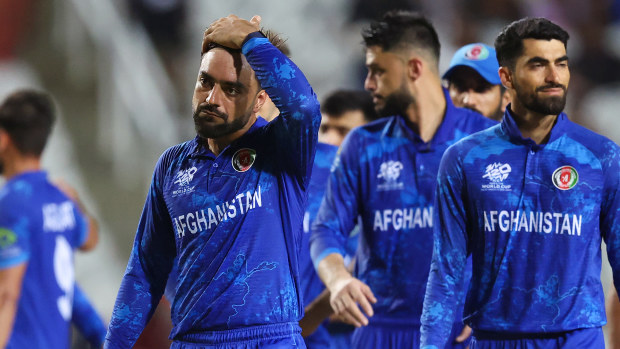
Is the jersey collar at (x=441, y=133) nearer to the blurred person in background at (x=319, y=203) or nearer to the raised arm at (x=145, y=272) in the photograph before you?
the blurred person in background at (x=319, y=203)

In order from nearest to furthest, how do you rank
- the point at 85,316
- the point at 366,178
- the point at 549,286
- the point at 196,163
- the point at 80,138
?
1. the point at 196,163
2. the point at 549,286
3. the point at 366,178
4. the point at 85,316
5. the point at 80,138

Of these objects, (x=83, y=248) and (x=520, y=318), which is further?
(x=83, y=248)

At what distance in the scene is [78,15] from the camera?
9766mm

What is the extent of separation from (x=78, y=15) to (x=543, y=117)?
7474 millimetres

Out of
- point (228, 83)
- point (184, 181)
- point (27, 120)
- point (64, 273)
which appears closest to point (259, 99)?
point (228, 83)

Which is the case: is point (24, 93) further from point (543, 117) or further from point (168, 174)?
point (543, 117)

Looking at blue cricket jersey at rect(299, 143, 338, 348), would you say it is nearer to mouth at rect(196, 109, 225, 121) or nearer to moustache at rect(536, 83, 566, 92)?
moustache at rect(536, 83, 566, 92)

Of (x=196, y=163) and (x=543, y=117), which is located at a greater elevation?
(x=543, y=117)

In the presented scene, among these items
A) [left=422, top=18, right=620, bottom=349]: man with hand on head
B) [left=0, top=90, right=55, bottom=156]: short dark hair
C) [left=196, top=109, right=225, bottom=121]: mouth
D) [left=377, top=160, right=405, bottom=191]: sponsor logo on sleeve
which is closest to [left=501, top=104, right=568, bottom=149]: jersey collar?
[left=422, top=18, right=620, bottom=349]: man with hand on head

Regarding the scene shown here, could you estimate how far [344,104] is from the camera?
6172 mm

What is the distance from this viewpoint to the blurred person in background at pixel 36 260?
4.84 m

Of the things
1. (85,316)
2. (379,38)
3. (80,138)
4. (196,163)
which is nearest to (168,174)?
(196,163)

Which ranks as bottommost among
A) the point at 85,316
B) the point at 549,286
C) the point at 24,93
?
the point at 85,316

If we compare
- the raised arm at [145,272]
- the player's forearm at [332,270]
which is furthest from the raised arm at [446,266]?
the raised arm at [145,272]
